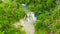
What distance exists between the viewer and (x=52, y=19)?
159 inches

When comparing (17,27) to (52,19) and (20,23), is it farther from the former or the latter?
(52,19)

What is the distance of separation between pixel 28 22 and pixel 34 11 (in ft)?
1.20

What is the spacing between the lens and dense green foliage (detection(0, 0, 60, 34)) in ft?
12.4

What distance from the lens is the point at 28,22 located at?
173 inches

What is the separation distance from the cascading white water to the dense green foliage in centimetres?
11

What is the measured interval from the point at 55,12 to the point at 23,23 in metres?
0.90

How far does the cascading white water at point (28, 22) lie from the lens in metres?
4.22

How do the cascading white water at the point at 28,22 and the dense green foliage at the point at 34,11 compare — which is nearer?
the dense green foliage at the point at 34,11

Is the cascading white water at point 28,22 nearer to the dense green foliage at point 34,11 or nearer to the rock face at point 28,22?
the rock face at point 28,22

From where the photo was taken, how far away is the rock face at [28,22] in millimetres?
4219

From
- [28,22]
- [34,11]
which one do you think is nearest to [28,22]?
[28,22]

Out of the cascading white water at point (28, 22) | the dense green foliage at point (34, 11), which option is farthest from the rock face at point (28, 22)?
the dense green foliage at point (34, 11)

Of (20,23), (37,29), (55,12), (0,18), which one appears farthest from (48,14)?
(0,18)

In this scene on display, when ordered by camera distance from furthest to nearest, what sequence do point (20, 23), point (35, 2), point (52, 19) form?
point (35, 2) → point (20, 23) → point (52, 19)
